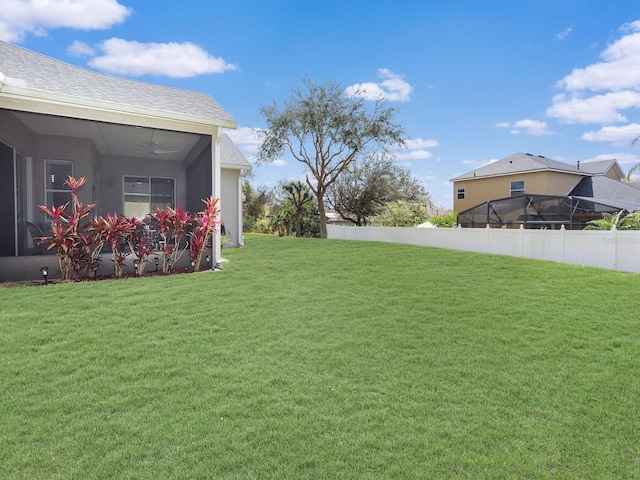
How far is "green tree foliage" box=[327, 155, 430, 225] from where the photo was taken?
2812 centimetres

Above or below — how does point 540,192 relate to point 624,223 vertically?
above

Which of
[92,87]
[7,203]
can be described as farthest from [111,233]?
[92,87]

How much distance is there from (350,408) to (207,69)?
16.3 m

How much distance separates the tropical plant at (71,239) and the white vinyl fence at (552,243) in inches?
426

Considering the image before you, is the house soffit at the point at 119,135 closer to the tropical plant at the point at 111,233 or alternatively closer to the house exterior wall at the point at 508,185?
the tropical plant at the point at 111,233

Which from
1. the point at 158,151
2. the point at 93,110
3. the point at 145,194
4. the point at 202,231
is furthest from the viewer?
the point at 145,194

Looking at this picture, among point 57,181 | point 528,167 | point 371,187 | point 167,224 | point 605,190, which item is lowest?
point 167,224

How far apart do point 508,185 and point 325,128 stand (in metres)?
10.8

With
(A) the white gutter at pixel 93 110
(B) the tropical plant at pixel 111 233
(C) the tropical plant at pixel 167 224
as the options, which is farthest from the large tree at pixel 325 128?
(B) the tropical plant at pixel 111 233

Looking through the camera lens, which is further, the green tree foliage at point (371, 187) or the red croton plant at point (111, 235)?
the green tree foliage at point (371, 187)

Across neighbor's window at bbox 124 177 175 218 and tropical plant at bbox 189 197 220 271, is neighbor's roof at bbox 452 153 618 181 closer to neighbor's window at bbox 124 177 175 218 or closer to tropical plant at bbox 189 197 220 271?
neighbor's window at bbox 124 177 175 218

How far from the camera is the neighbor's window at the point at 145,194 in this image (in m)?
12.6

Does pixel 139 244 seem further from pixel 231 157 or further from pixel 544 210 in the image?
pixel 544 210

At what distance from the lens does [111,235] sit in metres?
7.13
